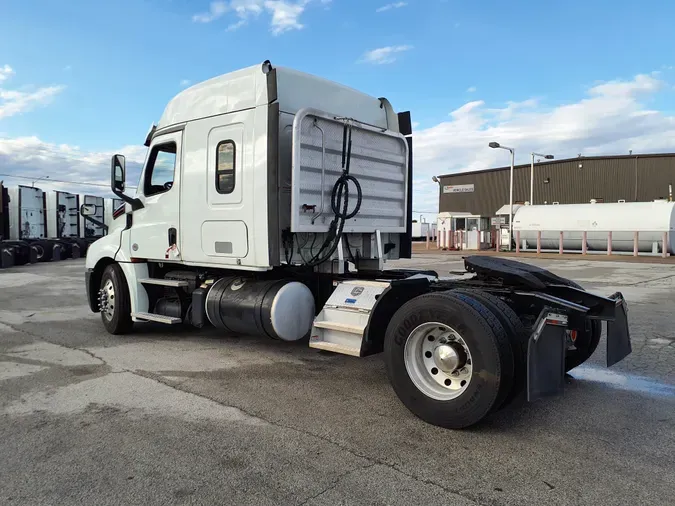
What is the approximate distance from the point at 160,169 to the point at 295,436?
4522 mm

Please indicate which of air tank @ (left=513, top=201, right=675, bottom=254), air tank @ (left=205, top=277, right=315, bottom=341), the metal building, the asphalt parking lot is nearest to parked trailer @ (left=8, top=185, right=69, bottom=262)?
the asphalt parking lot

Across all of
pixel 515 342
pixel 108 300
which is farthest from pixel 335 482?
pixel 108 300

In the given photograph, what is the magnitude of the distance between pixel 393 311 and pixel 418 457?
1.54 metres

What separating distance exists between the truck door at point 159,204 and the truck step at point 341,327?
2.54 metres

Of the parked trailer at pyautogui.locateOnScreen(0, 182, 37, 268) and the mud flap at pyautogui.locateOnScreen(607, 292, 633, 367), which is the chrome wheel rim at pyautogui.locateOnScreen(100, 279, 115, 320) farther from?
the parked trailer at pyautogui.locateOnScreen(0, 182, 37, 268)

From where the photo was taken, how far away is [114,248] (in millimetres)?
7871

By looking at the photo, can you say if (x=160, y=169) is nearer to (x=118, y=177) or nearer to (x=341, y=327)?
(x=118, y=177)

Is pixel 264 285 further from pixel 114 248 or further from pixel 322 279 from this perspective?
pixel 114 248

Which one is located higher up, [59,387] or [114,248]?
[114,248]

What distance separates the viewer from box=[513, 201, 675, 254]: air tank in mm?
27891

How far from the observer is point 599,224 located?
2997 centimetres

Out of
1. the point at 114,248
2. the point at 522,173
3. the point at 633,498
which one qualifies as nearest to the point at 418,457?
the point at 633,498

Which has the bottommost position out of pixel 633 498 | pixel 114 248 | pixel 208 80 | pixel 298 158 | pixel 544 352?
pixel 633 498

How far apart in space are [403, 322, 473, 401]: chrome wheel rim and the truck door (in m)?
3.68
